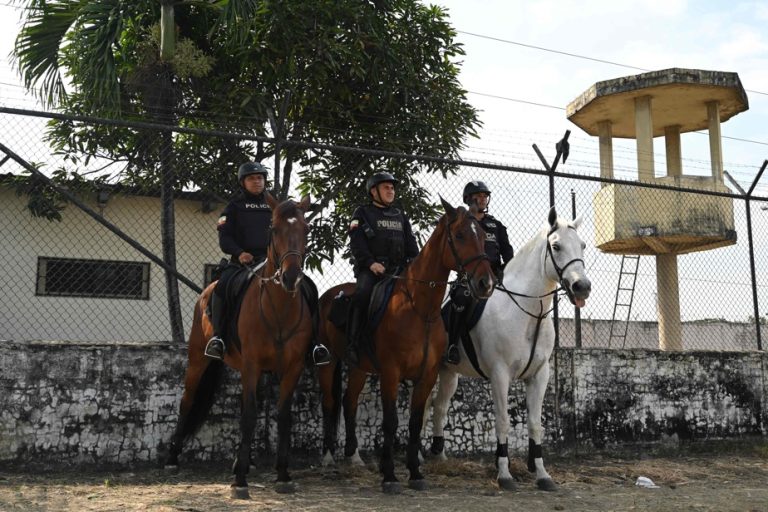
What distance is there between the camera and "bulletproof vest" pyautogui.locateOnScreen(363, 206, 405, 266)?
24.6ft

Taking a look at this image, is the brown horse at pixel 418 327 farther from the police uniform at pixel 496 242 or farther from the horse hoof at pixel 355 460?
the police uniform at pixel 496 242

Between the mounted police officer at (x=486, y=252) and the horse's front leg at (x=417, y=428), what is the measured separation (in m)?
0.74

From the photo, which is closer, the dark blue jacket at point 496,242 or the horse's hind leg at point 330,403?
the horse's hind leg at point 330,403

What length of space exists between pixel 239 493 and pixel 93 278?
9071 mm

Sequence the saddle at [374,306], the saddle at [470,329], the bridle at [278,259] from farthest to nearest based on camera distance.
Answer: the saddle at [470,329] < the saddle at [374,306] < the bridle at [278,259]

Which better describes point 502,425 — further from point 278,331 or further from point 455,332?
point 278,331

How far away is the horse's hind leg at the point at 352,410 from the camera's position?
25.8 feet

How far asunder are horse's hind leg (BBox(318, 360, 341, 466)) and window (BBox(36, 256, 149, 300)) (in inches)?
→ 282

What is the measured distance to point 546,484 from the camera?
7184 mm

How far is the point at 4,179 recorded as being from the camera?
1329 centimetres

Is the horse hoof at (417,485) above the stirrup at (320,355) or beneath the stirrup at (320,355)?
beneath

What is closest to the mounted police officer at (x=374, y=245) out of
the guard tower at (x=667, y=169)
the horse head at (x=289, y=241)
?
the horse head at (x=289, y=241)

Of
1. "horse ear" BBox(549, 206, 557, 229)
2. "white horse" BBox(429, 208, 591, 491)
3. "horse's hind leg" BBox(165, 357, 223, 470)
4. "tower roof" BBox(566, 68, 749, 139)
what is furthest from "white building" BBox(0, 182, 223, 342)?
"tower roof" BBox(566, 68, 749, 139)

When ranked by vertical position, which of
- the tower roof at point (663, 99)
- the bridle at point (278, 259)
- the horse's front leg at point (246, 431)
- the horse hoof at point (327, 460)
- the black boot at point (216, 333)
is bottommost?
the horse hoof at point (327, 460)
